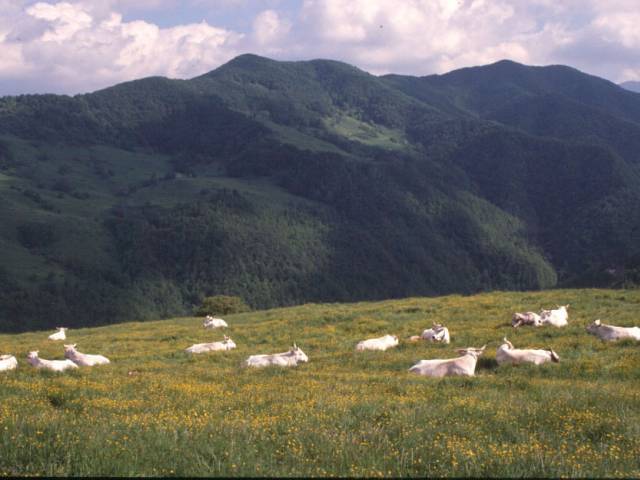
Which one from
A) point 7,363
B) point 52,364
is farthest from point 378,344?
point 7,363

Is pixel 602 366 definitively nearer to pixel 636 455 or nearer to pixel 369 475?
pixel 636 455

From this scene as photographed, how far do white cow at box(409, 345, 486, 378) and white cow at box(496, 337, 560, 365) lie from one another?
68 cm

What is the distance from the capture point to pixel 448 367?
16703 mm

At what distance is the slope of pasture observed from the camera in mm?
8438

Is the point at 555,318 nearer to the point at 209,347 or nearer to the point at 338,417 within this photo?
the point at 209,347

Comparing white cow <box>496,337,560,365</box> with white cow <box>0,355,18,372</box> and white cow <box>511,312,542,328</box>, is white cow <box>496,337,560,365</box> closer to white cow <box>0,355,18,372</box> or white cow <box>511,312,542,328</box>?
white cow <box>511,312,542,328</box>

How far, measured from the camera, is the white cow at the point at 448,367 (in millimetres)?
16516

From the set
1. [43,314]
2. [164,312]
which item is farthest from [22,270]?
[164,312]

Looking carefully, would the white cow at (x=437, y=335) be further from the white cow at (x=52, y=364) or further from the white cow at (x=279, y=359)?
the white cow at (x=52, y=364)

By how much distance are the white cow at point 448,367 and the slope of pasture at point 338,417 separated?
38 cm

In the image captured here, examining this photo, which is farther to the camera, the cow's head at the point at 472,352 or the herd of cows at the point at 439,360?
the cow's head at the point at 472,352

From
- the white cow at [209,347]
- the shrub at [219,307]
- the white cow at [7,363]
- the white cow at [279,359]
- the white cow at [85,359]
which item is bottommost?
A: the shrub at [219,307]

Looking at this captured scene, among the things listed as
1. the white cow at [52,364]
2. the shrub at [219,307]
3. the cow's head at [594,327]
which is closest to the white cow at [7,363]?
the white cow at [52,364]

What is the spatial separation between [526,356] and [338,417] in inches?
309
